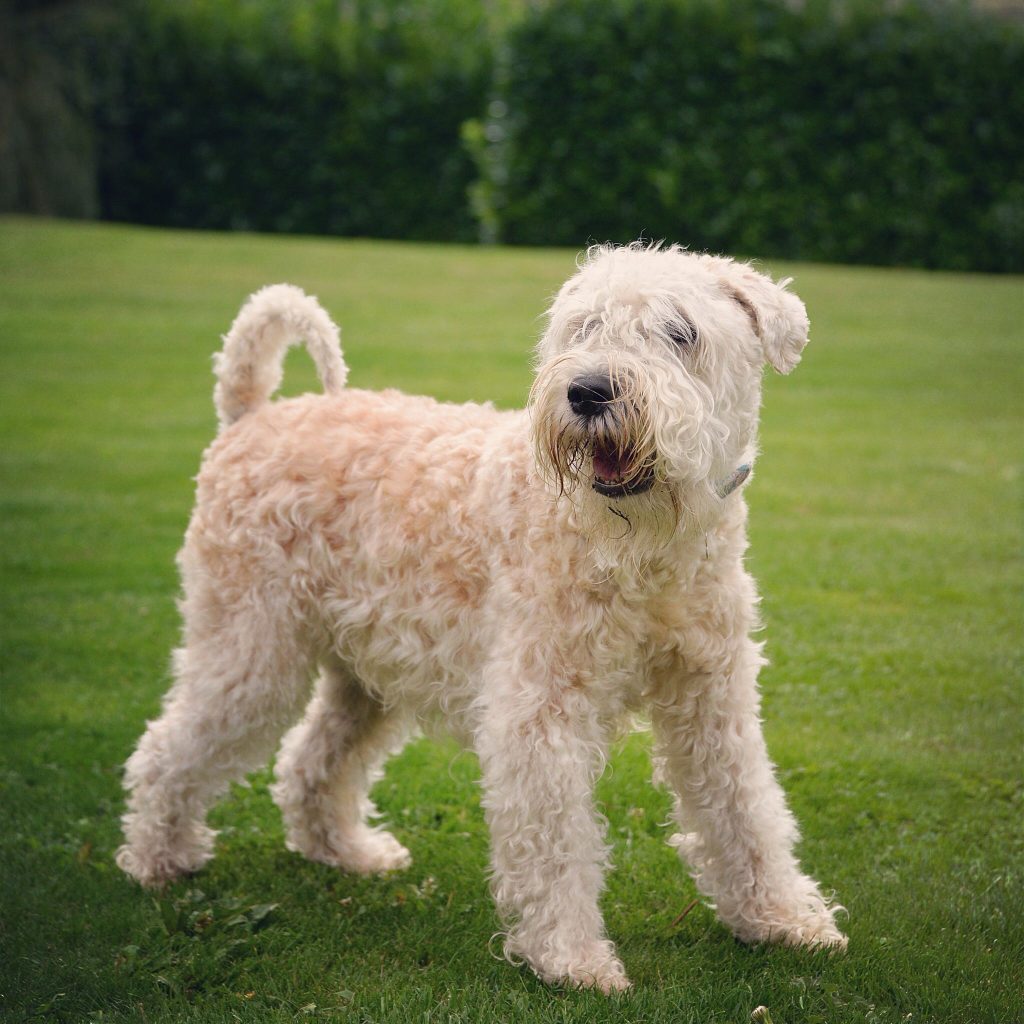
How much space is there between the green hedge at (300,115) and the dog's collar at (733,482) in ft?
52.6

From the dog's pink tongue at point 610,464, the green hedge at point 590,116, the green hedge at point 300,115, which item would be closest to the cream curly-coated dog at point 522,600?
the dog's pink tongue at point 610,464

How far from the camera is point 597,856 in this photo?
3.50 meters

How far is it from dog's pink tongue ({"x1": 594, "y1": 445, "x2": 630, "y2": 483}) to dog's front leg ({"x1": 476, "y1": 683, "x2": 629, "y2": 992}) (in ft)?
2.06

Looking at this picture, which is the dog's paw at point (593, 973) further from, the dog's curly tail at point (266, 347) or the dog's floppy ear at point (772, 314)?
the dog's curly tail at point (266, 347)

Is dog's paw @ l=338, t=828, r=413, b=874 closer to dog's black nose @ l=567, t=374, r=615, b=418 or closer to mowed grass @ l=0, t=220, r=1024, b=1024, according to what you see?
mowed grass @ l=0, t=220, r=1024, b=1024

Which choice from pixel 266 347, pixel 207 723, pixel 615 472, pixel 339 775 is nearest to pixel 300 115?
pixel 266 347

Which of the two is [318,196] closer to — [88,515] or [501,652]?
[88,515]

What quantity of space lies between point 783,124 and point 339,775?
1485 cm

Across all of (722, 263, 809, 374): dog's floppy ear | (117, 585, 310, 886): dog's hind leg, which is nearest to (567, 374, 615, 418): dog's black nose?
(722, 263, 809, 374): dog's floppy ear

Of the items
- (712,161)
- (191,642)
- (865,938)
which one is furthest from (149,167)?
(865,938)

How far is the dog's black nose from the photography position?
125 inches

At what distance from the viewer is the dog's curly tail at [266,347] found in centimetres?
429

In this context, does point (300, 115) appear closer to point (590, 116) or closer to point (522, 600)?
point (590, 116)

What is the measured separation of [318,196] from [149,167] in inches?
112
